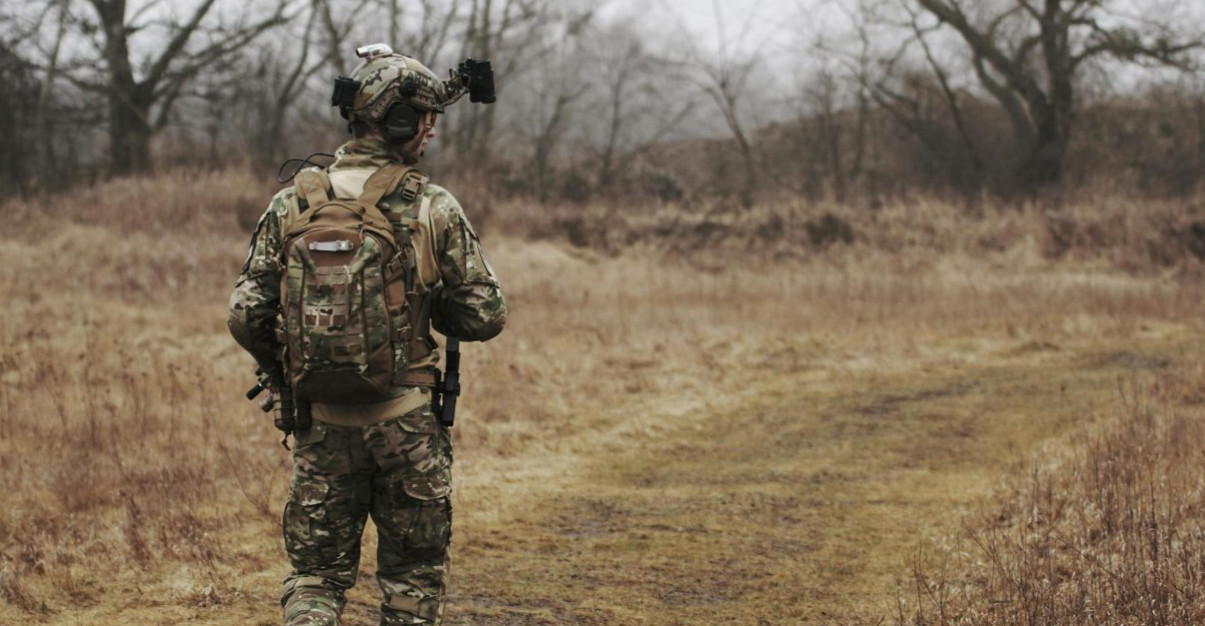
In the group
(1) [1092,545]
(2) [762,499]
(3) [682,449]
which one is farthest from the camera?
(3) [682,449]

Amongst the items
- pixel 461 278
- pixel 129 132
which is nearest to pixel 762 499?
pixel 461 278

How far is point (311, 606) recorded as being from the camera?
11.6ft

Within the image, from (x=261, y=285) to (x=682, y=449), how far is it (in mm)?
5353

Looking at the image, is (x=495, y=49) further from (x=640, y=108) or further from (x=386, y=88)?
(x=386, y=88)

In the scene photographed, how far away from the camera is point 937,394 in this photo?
35.1 feet

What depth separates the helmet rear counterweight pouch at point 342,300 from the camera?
11.2ft

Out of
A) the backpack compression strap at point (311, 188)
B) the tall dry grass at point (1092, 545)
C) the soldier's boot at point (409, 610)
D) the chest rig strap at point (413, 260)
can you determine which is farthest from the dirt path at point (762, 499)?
the backpack compression strap at point (311, 188)

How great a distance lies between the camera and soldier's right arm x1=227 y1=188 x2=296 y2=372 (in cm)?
364

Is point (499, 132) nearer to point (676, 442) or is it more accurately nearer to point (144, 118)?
point (144, 118)

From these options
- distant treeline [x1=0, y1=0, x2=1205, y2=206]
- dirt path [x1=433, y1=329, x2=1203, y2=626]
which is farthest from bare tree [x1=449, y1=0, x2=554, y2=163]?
dirt path [x1=433, y1=329, x2=1203, y2=626]

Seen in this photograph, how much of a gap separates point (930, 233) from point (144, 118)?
15.9m

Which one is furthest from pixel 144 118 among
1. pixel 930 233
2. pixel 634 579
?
pixel 634 579

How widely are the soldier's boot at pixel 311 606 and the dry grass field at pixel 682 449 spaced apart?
3.82 ft

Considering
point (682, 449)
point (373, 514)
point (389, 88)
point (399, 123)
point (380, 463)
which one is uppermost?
point (389, 88)
